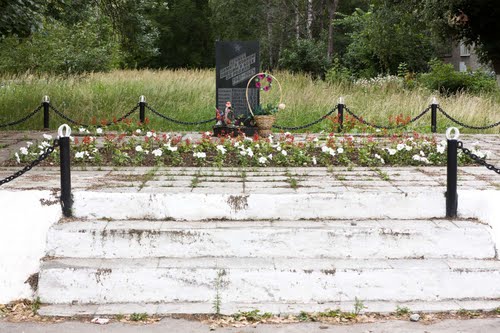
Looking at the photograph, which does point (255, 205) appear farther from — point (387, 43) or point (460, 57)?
point (460, 57)

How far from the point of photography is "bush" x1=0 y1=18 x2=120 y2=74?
2773 centimetres

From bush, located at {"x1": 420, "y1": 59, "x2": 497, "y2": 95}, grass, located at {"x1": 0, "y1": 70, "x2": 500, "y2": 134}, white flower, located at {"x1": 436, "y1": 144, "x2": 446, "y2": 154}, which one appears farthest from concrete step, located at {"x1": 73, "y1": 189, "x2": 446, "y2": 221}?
bush, located at {"x1": 420, "y1": 59, "x2": 497, "y2": 95}

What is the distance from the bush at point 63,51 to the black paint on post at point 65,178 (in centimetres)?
2007

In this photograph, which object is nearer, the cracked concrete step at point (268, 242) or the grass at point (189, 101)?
the cracked concrete step at point (268, 242)

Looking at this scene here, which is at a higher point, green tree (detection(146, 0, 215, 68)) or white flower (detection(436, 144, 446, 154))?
green tree (detection(146, 0, 215, 68))

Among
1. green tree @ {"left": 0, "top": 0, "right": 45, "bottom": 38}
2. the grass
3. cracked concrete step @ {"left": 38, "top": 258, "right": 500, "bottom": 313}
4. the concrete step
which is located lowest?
cracked concrete step @ {"left": 38, "top": 258, "right": 500, "bottom": 313}

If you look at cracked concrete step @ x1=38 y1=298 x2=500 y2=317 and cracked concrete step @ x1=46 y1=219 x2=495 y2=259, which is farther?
cracked concrete step @ x1=46 y1=219 x2=495 y2=259

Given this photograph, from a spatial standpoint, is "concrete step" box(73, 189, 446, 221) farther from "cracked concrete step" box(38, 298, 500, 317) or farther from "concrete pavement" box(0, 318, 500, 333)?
"concrete pavement" box(0, 318, 500, 333)

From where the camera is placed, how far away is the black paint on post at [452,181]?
6609mm

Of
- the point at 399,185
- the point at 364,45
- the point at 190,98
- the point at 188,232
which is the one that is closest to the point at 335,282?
the point at 188,232

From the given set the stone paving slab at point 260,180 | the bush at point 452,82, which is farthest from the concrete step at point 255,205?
the bush at point 452,82

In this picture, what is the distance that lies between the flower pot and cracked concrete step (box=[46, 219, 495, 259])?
20.5 ft

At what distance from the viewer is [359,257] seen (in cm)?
613

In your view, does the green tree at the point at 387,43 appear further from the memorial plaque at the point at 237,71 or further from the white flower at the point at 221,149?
the white flower at the point at 221,149
